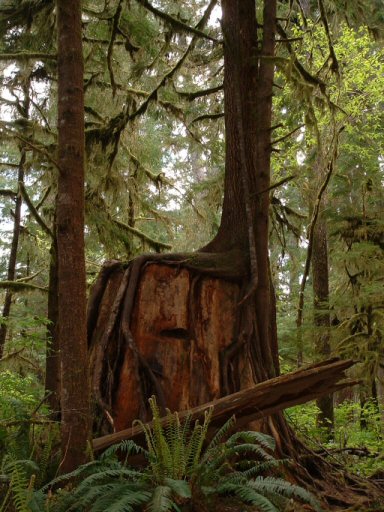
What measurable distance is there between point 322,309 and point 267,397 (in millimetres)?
7023

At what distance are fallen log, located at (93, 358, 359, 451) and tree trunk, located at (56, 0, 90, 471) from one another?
0.96ft

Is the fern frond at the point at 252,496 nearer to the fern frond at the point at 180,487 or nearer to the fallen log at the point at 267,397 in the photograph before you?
the fern frond at the point at 180,487

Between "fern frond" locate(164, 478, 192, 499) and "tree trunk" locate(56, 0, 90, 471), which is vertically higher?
"tree trunk" locate(56, 0, 90, 471)

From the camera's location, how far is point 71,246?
4688mm

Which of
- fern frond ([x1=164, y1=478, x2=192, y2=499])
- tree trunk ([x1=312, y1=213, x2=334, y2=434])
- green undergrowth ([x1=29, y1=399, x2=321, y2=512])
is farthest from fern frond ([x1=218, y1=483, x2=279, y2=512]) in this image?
tree trunk ([x1=312, y1=213, x2=334, y2=434])

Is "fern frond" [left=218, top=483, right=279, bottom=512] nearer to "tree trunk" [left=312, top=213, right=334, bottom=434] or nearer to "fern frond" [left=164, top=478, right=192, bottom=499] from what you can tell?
"fern frond" [left=164, top=478, right=192, bottom=499]

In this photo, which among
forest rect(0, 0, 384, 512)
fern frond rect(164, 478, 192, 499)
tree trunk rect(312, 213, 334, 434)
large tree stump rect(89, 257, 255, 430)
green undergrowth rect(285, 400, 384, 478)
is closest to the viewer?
fern frond rect(164, 478, 192, 499)

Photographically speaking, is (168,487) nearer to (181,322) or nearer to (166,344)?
(166,344)

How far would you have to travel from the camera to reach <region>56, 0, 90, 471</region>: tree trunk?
440cm

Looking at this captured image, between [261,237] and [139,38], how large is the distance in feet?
14.8

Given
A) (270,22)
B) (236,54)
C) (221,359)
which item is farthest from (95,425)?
(270,22)

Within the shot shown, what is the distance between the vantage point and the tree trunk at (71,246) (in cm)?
440

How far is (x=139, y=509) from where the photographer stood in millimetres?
3562

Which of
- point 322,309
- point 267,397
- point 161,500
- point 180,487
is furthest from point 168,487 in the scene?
point 322,309
